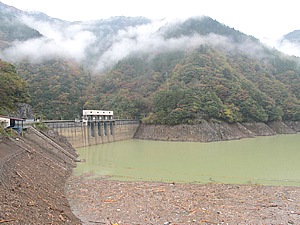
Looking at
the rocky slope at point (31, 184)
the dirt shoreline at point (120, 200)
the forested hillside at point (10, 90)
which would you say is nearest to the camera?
the rocky slope at point (31, 184)

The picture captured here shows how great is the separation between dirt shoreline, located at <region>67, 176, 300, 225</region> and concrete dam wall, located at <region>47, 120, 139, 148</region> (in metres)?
19.6

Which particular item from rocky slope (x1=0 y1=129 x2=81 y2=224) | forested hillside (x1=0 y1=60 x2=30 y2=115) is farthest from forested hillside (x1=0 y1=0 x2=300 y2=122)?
rocky slope (x1=0 y1=129 x2=81 y2=224)

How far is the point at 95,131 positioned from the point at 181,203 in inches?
1186

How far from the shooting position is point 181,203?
40.7ft

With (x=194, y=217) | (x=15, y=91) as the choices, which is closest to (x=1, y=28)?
(x=15, y=91)

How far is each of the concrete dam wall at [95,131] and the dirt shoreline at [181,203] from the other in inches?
770

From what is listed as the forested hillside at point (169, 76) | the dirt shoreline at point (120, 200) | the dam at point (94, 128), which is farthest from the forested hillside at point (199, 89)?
the dirt shoreline at point (120, 200)

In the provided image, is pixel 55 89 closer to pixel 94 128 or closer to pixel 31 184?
pixel 94 128

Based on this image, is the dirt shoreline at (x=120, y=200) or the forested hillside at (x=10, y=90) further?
the forested hillside at (x=10, y=90)

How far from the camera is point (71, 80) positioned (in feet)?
214

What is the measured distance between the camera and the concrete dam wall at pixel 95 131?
115 feet

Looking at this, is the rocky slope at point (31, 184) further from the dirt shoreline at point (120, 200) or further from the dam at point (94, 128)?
the dam at point (94, 128)

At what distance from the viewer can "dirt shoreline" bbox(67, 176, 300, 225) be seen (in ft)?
35.0

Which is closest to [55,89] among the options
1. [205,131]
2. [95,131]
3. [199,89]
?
[95,131]
